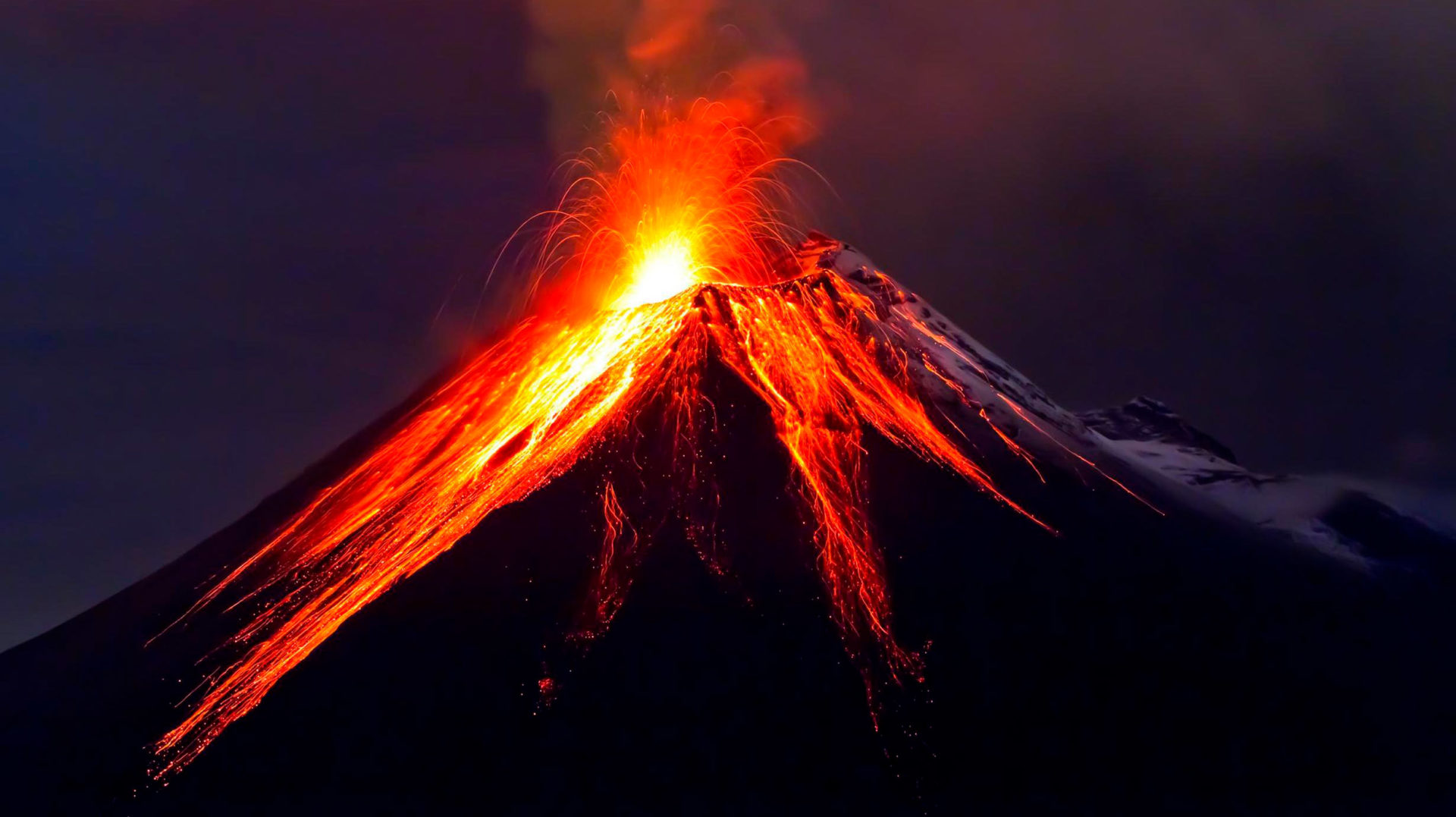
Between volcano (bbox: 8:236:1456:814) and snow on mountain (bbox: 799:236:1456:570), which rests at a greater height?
snow on mountain (bbox: 799:236:1456:570)

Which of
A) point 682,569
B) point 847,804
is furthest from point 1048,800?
point 682,569

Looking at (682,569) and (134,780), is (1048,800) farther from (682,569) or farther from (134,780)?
(134,780)

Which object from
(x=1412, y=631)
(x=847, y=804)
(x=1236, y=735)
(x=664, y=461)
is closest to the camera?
(x=847, y=804)

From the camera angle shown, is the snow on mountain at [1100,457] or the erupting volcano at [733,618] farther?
the snow on mountain at [1100,457]

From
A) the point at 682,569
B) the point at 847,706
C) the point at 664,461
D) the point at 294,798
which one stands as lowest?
the point at 294,798

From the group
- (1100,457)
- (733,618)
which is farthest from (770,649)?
(1100,457)
